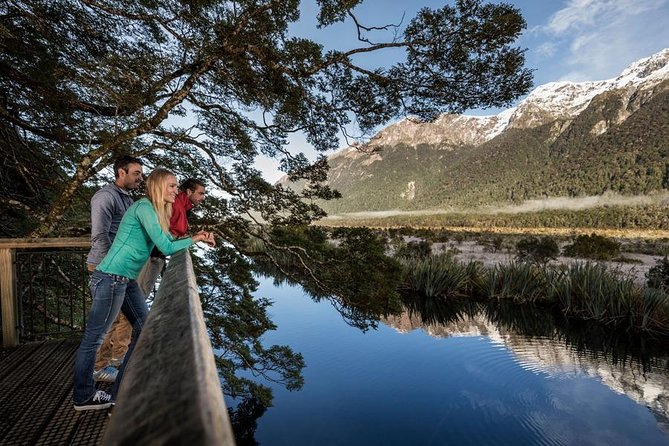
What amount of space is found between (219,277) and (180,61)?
10.1 ft

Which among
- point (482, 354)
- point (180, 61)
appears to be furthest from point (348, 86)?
point (482, 354)

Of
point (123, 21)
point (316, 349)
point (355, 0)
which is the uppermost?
point (123, 21)

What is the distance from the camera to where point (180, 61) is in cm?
484

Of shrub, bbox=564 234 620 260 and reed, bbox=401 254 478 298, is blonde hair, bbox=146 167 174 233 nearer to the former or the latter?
reed, bbox=401 254 478 298

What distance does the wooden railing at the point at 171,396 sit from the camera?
339mm

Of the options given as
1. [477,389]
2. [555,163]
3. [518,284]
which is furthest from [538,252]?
[555,163]

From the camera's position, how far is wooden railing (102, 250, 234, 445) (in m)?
0.34

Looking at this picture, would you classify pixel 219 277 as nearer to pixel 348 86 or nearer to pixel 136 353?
pixel 348 86

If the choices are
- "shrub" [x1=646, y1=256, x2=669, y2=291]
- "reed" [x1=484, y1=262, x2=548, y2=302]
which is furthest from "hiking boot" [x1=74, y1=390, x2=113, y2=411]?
"shrub" [x1=646, y1=256, x2=669, y2=291]

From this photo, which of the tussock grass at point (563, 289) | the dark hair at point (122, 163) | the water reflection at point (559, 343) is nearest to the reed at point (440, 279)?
the tussock grass at point (563, 289)

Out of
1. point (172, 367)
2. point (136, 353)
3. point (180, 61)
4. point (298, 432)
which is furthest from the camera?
point (298, 432)

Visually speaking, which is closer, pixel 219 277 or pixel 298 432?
pixel 219 277

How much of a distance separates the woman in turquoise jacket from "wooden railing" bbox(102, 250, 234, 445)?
161 cm

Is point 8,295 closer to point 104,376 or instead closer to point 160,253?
point 104,376
